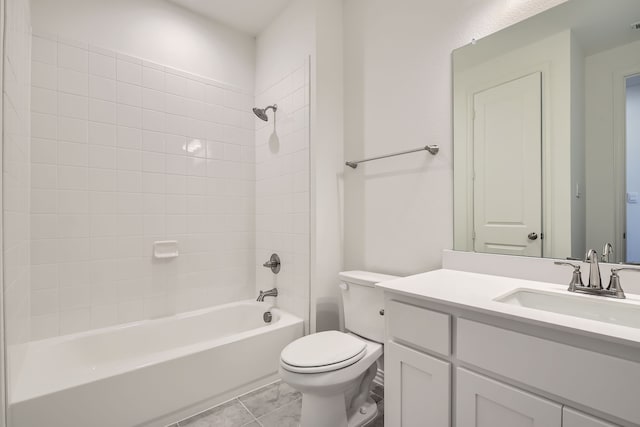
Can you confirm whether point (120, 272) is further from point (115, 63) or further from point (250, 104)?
point (250, 104)

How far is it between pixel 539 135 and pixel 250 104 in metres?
2.13

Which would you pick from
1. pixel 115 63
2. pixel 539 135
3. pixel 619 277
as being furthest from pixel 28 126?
pixel 619 277

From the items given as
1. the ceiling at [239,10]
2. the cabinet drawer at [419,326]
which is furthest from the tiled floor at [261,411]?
the ceiling at [239,10]

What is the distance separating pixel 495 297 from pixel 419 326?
277 millimetres

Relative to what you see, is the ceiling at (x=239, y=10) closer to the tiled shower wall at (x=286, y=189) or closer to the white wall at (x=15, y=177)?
the tiled shower wall at (x=286, y=189)

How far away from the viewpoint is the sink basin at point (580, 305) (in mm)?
912

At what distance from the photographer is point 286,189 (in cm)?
222

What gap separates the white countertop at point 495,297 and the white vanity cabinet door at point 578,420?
0.20 metres

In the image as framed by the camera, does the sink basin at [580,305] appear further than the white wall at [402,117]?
No

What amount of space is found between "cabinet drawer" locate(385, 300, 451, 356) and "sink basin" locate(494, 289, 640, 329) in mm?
218

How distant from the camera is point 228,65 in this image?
245cm

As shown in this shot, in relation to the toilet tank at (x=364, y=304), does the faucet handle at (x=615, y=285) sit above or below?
above

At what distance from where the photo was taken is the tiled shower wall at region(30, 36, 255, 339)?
5.68ft

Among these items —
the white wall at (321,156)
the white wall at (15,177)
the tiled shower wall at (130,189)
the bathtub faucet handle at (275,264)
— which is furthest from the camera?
the bathtub faucet handle at (275,264)
